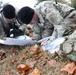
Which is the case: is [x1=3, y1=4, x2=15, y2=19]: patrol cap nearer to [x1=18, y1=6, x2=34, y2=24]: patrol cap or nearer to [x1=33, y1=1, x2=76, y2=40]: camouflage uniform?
[x1=33, y1=1, x2=76, y2=40]: camouflage uniform

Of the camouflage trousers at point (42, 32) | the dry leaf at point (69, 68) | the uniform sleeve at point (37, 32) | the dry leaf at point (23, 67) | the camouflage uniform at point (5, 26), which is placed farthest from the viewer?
the camouflage uniform at point (5, 26)

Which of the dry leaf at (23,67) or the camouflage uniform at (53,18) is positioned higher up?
the camouflage uniform at (53,18)

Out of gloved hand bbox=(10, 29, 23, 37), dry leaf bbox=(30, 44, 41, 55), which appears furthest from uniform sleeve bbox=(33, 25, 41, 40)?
dry leaf bbox=(30, 44, 41, 55)

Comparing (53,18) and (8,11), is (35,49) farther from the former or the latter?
(8,11)

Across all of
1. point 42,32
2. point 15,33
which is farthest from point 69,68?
point 15,33

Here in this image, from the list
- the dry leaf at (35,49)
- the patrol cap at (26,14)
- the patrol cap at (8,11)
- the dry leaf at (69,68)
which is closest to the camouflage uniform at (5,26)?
the patrol cap at (8,11)

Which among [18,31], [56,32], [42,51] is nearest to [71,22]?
[56,32]

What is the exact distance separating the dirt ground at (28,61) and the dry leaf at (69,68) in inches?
3.4

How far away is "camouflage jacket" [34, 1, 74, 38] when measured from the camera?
5.53 metres

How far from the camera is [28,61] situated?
5.23 metres

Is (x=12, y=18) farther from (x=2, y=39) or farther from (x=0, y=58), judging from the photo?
(x=0, y=58)

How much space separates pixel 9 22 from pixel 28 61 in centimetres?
178

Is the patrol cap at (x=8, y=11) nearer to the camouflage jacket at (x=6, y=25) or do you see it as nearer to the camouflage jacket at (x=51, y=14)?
the camouflage jacket at (x=6, y=25)

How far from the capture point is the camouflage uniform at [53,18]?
18.0 feet
